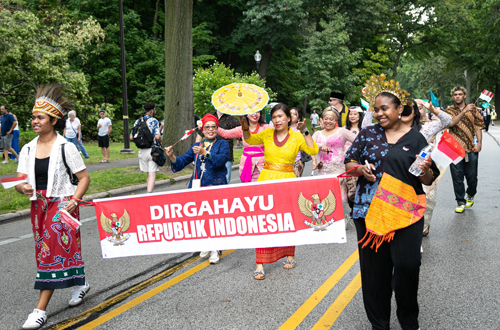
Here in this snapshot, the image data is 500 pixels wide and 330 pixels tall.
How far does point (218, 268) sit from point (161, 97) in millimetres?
29040

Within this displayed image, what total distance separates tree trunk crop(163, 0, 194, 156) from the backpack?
139 inches

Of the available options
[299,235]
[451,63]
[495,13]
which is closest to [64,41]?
[299,235]

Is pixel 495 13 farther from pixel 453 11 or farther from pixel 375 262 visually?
pixel 375 262

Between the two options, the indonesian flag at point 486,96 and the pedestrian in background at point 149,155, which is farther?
the pedestrian in background at point 149,155

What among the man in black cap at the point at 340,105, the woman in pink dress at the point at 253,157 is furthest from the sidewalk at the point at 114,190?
the man in black cap at the point at 340,105

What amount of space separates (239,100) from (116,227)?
78.3 inches

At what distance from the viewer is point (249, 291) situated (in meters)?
4.69

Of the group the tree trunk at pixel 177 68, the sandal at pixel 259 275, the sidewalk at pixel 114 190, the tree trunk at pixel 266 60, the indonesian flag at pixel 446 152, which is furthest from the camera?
the tree trunk at pixel 266 60

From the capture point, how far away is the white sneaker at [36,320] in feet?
12.7

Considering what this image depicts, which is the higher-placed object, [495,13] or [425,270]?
[495,13]

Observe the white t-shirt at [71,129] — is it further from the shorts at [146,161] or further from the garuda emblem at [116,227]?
the garuda emblem at [116,227]

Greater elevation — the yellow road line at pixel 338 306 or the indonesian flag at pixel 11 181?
the indonesian flag at pixel 11 181

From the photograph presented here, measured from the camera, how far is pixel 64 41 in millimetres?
24859

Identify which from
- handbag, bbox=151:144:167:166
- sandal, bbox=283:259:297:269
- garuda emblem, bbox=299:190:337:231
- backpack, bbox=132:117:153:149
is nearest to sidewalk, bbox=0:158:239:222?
backpack, bbox=132:117:153:149
